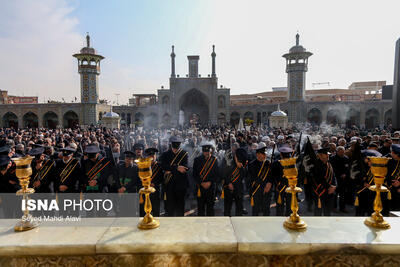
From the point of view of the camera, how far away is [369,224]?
2.37m

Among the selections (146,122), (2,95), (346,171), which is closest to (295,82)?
(146,122)

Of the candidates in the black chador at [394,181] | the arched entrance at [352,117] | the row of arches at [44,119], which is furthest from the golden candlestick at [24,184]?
the arched entrance at [352,117]

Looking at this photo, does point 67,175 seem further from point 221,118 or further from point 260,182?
point 221,118

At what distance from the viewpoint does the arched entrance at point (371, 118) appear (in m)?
35.9

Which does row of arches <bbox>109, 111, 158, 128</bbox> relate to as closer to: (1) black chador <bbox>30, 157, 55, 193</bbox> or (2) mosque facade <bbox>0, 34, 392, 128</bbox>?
(2) mosque facade <bbox>0, 34, 392, 128</bbox>

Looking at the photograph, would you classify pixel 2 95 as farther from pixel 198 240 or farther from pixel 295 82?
pixel 198 240

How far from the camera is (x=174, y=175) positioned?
502 cm

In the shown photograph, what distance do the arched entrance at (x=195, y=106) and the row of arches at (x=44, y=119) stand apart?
16.2 m

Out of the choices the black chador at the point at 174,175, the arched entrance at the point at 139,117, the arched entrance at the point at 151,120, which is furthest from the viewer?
the arched entrance at the point at 139,117

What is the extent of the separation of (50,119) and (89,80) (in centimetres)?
1134

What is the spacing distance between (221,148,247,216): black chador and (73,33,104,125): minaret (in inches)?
1224

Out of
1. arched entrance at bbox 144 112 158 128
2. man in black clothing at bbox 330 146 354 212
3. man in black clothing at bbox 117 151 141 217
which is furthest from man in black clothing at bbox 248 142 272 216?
arched entrance at bbox 144 112 158 128

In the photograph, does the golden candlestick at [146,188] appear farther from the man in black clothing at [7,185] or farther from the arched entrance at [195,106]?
the arched entrance at [195,106]

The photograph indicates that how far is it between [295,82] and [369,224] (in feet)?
112
